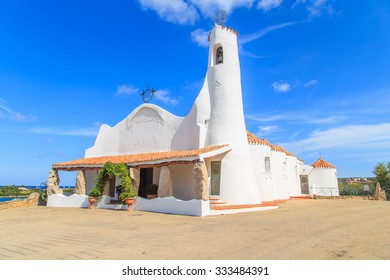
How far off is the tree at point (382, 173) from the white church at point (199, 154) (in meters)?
23.4

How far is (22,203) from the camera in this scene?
1953 centimetres

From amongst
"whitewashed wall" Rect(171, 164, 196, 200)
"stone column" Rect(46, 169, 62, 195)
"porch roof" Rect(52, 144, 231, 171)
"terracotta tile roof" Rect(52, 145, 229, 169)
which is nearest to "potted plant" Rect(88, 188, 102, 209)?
"porch roof" Rect(52, 144, 231, 171)

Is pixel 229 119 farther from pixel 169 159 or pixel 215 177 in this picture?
pixel 169 159

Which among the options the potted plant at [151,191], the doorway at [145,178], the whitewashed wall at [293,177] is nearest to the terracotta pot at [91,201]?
the doorway at [145,178]

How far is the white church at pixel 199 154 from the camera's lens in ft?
47.9

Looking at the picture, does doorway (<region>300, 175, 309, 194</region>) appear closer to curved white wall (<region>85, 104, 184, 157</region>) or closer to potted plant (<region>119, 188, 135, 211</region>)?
curved white wall (<region>85, 104, 184, 157</region>)

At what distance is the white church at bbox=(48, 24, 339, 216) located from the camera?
14609 millimetres

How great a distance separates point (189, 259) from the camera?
17.5 feet

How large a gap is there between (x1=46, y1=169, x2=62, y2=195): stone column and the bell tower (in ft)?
38.5

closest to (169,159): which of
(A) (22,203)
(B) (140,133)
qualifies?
(B) (140,133)

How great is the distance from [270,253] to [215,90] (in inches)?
497

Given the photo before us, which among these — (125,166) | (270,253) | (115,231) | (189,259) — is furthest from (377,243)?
(125,166)

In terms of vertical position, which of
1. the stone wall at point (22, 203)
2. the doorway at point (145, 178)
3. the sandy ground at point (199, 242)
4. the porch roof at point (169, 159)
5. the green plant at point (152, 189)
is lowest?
the sandy ground at point (199, 242)

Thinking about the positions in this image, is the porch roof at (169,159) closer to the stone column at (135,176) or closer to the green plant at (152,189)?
the stone column at (135,176)
